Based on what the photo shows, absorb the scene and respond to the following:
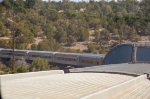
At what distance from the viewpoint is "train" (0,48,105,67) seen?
4600cm

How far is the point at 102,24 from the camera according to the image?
91000 millimetres

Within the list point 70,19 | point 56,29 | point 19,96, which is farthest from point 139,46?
point 70,19

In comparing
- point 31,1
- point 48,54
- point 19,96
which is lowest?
point 48,54

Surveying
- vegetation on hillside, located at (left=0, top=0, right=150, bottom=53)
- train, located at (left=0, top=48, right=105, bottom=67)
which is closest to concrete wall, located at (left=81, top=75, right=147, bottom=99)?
train, located at (left=0, top=48, right=105, bottom=67)

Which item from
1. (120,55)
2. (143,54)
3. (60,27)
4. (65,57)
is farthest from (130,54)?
(60,27)

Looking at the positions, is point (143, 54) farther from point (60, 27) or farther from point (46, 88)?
point (60, 27)

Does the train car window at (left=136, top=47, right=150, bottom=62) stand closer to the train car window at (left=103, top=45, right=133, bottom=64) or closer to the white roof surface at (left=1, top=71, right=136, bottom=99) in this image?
the train car window at (left=103, top=45, right=133, bottom=64)

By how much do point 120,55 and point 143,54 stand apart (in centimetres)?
224

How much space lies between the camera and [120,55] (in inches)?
997

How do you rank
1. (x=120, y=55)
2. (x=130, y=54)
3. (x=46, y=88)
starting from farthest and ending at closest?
(x=120, y=55) < (x=130, y=54) < (x=46, y=88)

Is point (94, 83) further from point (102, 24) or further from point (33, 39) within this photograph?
point (102, 24)

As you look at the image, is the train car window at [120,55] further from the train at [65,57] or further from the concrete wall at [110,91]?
the train at [65,57]

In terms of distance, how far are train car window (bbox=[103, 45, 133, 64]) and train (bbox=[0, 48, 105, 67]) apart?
15.8 m

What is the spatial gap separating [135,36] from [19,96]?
72.1 m
